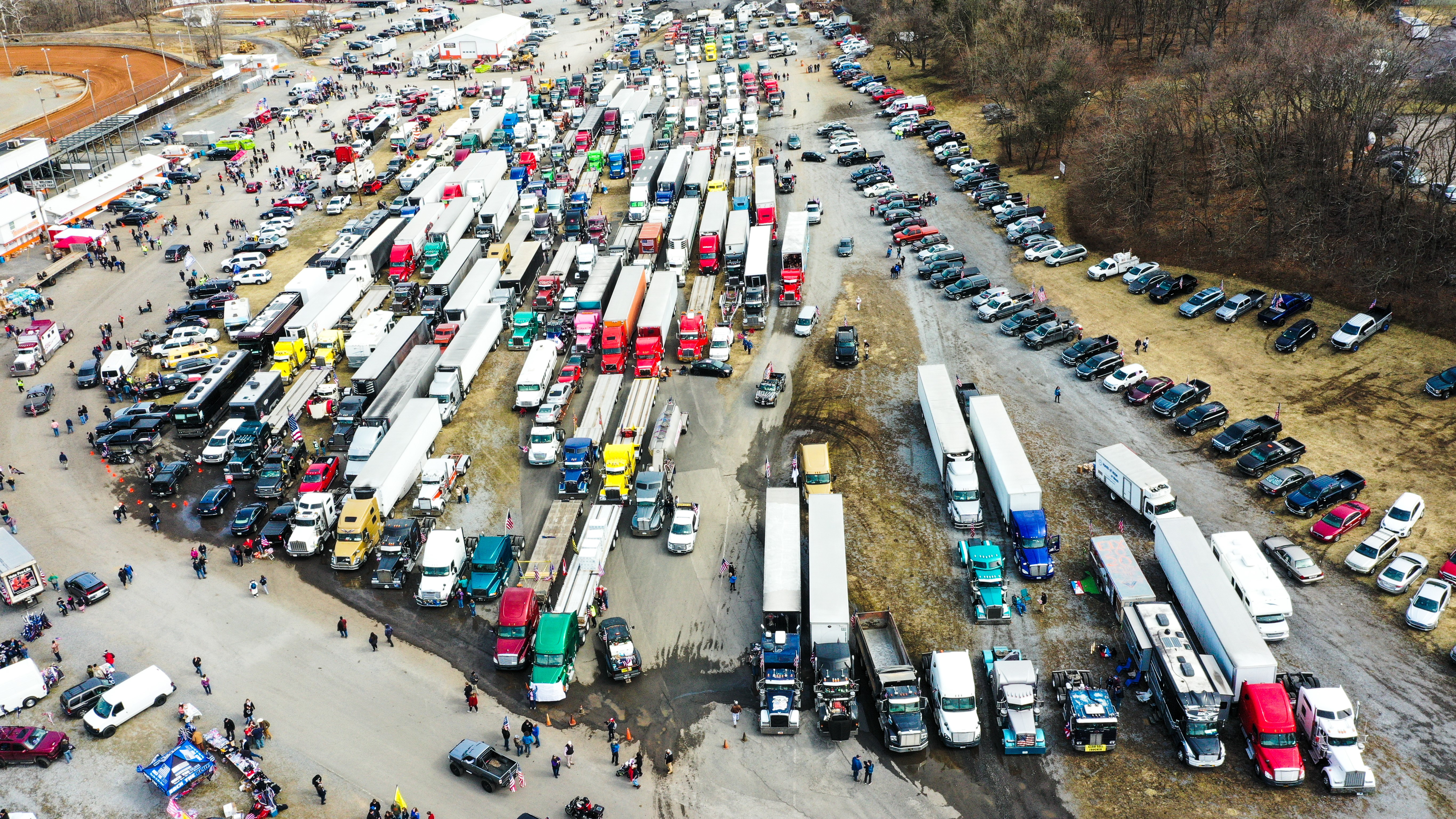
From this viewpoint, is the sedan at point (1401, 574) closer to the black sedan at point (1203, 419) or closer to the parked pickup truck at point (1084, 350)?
the black sedan at point (1203, 419)

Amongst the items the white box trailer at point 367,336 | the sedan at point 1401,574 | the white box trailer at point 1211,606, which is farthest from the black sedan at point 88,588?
the sedan at point 1401,574

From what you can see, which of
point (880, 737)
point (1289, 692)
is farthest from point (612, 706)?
point (1289, 692)

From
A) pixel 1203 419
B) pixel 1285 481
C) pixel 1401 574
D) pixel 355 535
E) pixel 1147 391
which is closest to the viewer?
pixel 1401 574

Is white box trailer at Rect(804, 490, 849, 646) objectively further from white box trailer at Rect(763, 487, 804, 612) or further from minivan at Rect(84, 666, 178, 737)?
minivan at Rect(84, 666, 178, 737)

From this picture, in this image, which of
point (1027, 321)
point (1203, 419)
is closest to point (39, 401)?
point (1027, 321)

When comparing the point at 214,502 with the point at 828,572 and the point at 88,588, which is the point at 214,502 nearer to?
the point at 88,588

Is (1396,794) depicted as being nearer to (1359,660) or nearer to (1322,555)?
(1359,660)

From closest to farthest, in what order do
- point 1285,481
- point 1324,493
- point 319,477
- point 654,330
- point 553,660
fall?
point 553,660, point 1324,493, point 1285,481, point 319,477, point 654,330

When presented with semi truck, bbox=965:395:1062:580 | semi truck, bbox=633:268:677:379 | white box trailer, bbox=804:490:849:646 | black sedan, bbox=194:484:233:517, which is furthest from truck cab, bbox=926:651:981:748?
black sedan, bbox=194:484:233:517
